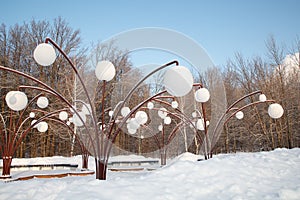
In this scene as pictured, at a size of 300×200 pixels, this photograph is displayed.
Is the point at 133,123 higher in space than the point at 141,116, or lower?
lower

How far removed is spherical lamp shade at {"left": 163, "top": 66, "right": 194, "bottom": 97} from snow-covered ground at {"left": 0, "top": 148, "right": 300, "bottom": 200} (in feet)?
2.70

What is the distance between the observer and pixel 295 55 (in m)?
10.1

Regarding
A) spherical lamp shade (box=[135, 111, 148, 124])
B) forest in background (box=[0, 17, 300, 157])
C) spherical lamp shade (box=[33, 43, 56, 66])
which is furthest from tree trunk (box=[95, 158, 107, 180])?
forest in background (box=[0, 17, 300, 157])

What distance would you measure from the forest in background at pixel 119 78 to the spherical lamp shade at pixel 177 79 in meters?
7.09

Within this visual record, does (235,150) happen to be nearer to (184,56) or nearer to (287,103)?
(287,103)

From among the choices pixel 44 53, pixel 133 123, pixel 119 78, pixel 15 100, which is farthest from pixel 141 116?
pixel 119 78

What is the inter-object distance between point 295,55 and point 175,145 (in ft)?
22.2

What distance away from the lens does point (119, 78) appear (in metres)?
11.7

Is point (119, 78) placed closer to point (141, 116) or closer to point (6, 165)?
point (141, 116)

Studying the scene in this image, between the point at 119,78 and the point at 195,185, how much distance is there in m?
9.99

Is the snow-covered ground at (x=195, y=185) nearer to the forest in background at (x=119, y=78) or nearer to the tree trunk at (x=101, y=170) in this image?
the tree trunk at (x=101, y=170)

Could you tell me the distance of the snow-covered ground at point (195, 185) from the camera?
74.0 inches

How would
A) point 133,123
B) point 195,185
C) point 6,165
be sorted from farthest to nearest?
point 133,123 → point 6,165 → point 195,185


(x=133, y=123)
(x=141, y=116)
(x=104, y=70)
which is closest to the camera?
(x=104, y=70)
